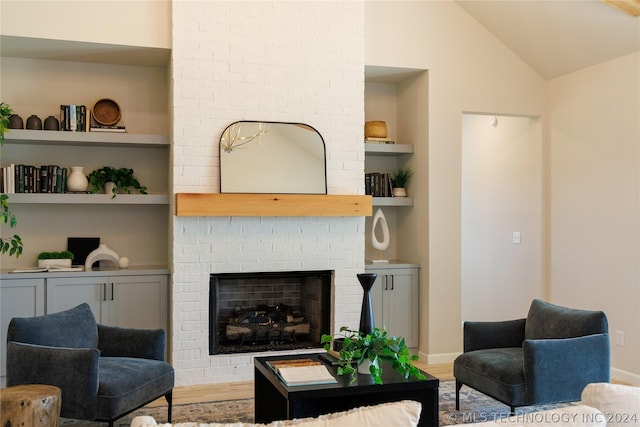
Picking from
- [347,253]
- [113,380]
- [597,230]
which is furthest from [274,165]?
[597,230]

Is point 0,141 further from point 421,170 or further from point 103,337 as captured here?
point 421,170

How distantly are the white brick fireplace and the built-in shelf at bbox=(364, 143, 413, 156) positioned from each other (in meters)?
0.36

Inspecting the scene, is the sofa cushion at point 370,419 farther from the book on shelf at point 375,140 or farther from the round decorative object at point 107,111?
the book on shelf at point 375,140

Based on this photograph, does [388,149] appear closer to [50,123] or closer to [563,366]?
[563,366]

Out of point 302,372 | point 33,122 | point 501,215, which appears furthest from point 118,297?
point 501,215

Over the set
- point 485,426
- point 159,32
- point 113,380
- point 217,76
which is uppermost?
point 159,32

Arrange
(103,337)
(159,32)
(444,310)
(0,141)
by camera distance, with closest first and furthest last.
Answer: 1. (103,337)
2. (0,141)
3. (159,32)
4. (444,310)

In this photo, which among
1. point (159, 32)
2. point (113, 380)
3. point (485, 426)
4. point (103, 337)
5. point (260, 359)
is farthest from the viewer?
point (159, 32)

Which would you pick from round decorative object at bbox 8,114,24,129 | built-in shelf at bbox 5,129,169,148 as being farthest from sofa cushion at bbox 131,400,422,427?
round decorative object at bbox 8,114,24,129

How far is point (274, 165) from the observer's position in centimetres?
494

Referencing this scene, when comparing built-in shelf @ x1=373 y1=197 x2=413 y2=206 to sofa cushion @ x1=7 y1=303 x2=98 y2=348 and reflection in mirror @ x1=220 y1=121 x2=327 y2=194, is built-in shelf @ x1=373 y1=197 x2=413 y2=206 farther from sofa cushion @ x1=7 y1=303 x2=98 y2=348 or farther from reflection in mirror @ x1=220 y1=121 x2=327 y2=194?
sofa cushion @ x1=7 y1=303 x2=98 y2=348

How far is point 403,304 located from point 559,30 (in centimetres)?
257

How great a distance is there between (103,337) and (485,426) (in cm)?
288

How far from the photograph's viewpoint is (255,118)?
16.1 feet
